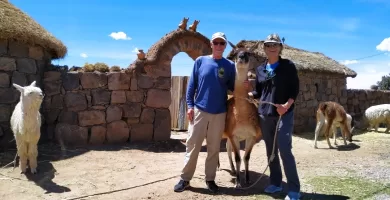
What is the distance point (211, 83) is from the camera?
4.36 meters

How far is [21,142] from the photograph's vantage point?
5.12 metres

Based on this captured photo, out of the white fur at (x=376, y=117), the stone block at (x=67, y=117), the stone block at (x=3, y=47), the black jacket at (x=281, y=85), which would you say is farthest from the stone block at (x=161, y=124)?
the white fur at (x=376, y=117)

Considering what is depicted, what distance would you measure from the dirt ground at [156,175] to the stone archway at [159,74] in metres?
0.64

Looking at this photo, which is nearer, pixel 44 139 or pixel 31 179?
pixel 31 179

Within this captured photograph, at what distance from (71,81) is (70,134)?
3.76ft

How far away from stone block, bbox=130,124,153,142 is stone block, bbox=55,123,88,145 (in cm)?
106

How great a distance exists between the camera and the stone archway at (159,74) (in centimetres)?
795

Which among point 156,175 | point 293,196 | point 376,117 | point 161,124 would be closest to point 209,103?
point 293,196

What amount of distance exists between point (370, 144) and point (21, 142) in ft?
26.8

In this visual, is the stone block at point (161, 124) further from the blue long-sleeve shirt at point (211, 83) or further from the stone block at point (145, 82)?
the blue long-sleeve shirt at point (211, 83)

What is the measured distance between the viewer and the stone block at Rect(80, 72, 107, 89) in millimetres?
7536

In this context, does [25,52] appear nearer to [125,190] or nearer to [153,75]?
[153,75]

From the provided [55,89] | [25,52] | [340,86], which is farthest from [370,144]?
[25,52]

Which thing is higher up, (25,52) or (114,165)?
(25,52)
